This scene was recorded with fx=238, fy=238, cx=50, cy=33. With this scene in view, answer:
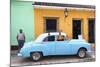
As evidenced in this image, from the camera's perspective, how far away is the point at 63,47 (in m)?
2.79

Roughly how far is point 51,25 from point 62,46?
279mm

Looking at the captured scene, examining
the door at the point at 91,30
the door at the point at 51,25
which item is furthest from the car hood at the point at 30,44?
the door at the point at 91,30

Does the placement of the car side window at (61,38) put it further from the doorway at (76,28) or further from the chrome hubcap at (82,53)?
the chrome hubcap at (82,53)

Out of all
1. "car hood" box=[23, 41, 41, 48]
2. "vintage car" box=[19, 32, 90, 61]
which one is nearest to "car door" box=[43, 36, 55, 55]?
"vintage car" box=[19, 32, 90, 61]

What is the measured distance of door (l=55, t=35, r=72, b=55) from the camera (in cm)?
278

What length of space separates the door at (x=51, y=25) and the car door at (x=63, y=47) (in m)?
0.14

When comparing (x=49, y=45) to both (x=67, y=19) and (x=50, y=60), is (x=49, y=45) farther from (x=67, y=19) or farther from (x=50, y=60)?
(x=67, y=19)

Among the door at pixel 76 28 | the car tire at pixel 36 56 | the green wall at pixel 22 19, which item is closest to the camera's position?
the green wall at pixel 22 19

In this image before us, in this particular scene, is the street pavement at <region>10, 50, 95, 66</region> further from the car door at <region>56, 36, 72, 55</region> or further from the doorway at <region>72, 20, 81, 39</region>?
the doorway at <region>72, 20, 81, 39</region>

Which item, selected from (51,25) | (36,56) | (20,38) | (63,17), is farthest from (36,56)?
(63,17)

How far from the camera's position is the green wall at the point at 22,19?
2584 mm

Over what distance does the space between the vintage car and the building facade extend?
0.19 ft

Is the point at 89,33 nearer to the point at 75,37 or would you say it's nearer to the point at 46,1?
the point at 75,37
